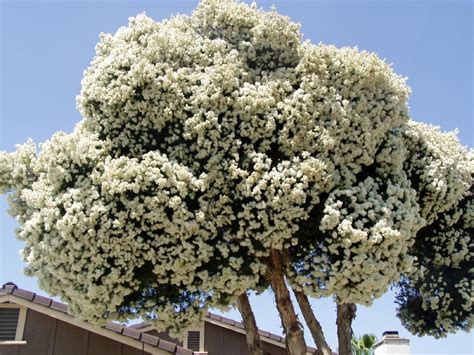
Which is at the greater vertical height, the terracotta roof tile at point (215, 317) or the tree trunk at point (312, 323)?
the terracotta roof tile at point (215, 317)

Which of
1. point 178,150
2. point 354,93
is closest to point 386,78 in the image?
point 354,93

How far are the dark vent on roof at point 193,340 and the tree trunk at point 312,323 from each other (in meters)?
4.99


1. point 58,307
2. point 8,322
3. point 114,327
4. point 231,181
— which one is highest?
point 231,181

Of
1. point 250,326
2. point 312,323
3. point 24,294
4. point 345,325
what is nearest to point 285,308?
point 312,323

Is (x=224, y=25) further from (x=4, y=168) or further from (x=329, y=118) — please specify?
(x=4, y=168)

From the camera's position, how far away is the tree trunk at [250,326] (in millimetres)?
10648

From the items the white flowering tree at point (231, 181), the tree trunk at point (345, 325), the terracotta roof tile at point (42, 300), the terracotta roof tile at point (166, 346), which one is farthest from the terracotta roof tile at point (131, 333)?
the tree trunk at point (345, 325)

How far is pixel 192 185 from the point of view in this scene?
32.5ft

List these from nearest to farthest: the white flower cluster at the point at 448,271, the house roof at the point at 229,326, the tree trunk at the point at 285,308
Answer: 1. the tree trunk at the point at 285,308
2. the white flower cluster at the point at 448,271
3. the house roof at the point at 229,326

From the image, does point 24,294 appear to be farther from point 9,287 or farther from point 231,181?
point 231,181

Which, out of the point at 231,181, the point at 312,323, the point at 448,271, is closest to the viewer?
the point at 231,181

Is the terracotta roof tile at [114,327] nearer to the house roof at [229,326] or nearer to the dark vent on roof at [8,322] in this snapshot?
the dark vent on roof at [8,322]

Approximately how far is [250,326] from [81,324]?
144 inches

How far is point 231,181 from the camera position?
33.1 feet
